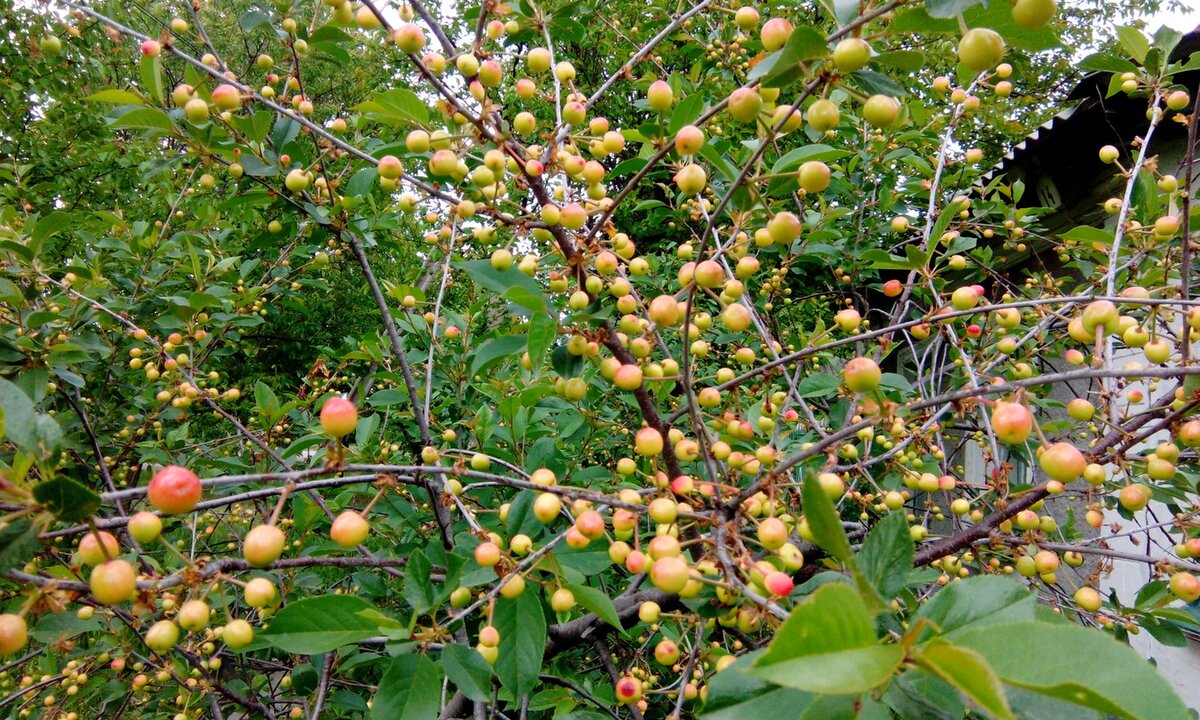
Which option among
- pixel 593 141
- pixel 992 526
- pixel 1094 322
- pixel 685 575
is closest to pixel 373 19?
pixel 593 141

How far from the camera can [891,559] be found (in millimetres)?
792

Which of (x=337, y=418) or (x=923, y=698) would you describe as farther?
(x=337, y=418)

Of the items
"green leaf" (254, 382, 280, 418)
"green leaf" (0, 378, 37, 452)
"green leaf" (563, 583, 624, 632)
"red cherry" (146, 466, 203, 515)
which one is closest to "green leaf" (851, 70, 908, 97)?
"green leaf" (563, 583, 624, 632)

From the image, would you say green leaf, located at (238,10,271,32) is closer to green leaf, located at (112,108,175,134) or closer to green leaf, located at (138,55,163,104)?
green leaf, located at (138,55,163,104)

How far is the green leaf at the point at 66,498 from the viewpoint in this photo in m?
0.63

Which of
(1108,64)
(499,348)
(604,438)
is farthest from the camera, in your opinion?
(604,438)

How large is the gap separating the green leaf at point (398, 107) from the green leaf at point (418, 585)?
0.87 meters

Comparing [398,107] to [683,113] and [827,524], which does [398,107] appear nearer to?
[683,113]

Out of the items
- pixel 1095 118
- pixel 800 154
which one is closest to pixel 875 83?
pixel 800 154

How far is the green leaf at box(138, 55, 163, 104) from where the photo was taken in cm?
134

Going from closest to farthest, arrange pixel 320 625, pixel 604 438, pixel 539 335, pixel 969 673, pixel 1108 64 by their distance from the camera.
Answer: pixel 969 673
pixel 320 625
pixel 539 335
pixel 1108 64
pixel 604 438

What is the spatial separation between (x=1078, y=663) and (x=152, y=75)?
1948 mm

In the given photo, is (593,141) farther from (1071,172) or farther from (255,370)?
(255,370)

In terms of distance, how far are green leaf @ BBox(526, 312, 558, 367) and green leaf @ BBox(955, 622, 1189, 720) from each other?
2.35ft
